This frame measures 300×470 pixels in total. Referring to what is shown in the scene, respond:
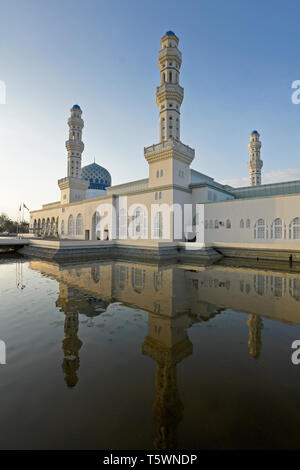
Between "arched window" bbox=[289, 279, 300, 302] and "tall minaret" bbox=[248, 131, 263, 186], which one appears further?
"tall minaret" bbox=[248, 131, 263, 186]

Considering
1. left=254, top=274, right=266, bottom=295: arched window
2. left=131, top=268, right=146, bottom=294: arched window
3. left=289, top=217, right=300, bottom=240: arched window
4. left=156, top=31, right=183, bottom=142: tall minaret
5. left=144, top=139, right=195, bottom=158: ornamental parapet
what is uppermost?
left=156, top=31, right=183, bottom=142: tall minaret

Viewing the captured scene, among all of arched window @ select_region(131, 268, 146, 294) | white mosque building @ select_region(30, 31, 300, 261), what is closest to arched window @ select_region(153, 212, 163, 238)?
white mosque building @ select_region(30, 31, 300, 261)

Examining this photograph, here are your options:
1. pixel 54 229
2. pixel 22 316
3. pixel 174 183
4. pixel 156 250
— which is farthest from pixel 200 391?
pixel 54 229

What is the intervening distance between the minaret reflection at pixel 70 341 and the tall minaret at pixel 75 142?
3713cm

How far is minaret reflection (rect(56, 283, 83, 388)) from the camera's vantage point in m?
3.53

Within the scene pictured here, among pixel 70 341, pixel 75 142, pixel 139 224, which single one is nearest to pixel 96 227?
pixel 139 224

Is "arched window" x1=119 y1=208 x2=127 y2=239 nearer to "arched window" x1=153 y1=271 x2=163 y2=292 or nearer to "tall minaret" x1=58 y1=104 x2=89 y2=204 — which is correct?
"tall minaret" x1=58 y1=104 x2=89 y2=204

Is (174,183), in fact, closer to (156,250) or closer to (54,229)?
(156,250)

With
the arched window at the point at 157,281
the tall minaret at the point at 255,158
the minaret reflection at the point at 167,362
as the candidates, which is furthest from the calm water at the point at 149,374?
the tall minaret at the point at 255,158

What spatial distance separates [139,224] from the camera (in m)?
28.1

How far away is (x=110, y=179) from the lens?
163 ft

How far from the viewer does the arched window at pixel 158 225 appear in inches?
1017

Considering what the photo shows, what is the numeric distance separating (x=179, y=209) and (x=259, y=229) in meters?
8.79

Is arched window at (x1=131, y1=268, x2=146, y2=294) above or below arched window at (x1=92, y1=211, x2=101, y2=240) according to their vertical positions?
below
